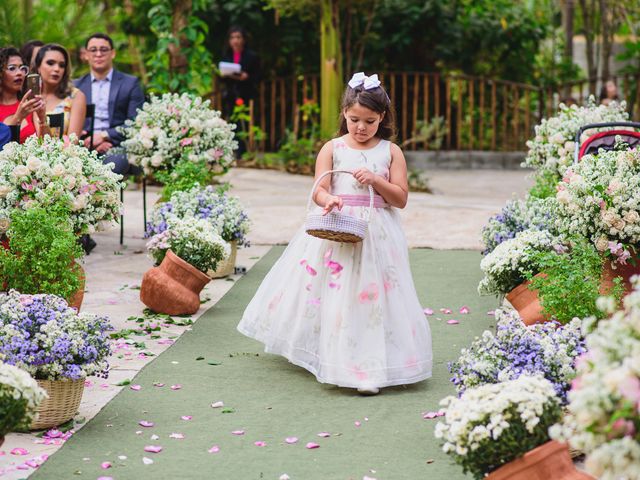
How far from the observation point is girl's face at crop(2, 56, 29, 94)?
25.8 ft

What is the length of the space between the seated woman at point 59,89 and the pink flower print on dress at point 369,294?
419 cm

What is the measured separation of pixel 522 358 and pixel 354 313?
1182 millimetres

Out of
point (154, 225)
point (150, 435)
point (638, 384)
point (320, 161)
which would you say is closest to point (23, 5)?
point (154, 225)

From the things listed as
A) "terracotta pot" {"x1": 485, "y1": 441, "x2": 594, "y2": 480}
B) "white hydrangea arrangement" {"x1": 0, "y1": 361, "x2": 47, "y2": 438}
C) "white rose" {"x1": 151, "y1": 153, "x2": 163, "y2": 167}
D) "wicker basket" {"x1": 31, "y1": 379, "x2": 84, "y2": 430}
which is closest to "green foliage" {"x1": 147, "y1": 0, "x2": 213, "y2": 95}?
"white rose" {"x1": 151, "y1": 153, "x2": 163, "y2": 167}

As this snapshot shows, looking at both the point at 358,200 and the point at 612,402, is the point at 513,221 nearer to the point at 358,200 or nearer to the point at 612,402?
the point at 358,200

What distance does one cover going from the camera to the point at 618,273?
589cm

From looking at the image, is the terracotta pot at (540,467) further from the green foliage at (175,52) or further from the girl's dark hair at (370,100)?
the green foliage at (175,52)

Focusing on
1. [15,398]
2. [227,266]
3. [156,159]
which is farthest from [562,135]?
[15,398]

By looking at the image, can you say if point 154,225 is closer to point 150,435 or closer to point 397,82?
point 150,435

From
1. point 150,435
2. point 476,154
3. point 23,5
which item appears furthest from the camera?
point 476,154

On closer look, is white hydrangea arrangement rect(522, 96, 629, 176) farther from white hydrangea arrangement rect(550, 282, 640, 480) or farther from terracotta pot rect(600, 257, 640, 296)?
white hydrangea arrangement rect(550, 282, 640, 480)

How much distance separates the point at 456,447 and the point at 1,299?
7.50 feet

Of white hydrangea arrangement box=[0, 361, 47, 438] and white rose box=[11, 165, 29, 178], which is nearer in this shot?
white hydrangea arrangement box=[0, 361, 47, 438]

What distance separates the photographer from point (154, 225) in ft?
25.8
